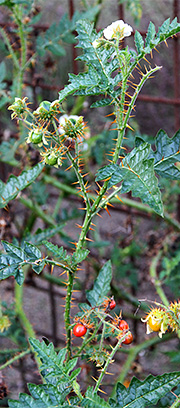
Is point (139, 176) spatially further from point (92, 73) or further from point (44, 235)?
point (44, 235)

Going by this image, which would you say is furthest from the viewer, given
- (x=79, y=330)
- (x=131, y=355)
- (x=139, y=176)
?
(x=131, y=355)

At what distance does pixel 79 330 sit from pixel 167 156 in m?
0.27

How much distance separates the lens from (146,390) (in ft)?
1.85

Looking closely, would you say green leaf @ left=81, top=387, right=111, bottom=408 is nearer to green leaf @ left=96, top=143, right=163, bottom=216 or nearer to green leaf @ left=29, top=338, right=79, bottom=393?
green leaf @ left=29, top=338, right=79, bottom=393

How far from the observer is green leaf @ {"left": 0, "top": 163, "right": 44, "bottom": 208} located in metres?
0.73

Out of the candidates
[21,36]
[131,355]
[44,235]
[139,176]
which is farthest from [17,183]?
[131,355]

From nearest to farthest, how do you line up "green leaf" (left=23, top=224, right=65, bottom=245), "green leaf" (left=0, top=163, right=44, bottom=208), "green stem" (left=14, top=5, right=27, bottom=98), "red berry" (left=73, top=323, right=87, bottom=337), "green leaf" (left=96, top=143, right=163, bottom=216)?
"green leaf" (left=96, top=143, right=163, bottom=216) → "red berry" (left=73, top=323, right=87, bottom=337) → "green leaf" (left=0, top=163, right=44, bottom=208) → "green leaf" (left=23, top=224, right=65, bottom=245) → "green stem" (left=14, top=5, right=27, bottom=98)

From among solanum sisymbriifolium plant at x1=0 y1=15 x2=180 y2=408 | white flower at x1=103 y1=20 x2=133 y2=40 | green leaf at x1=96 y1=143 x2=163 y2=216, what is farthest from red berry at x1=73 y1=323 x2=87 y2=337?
white flower at x1=103 y1=20 x2=133 y2=40

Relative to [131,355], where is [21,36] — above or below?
above

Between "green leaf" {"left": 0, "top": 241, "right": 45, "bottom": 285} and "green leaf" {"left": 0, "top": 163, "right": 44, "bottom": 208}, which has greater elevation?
"green leaf" {"left": 0, "top": 163, "right": 44, "bottom": 208}

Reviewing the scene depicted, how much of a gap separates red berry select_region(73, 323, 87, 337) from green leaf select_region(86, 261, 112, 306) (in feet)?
0.26

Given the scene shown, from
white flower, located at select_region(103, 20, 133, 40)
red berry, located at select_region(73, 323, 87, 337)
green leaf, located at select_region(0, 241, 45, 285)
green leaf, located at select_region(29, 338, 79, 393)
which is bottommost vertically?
green leaf, located at select_region(29, 338, 79, 393)

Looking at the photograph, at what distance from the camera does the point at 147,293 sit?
232 cm

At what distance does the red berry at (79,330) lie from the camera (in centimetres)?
62
